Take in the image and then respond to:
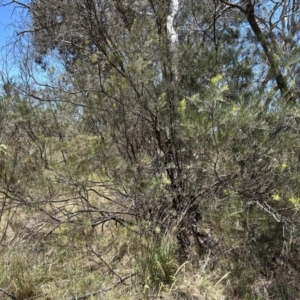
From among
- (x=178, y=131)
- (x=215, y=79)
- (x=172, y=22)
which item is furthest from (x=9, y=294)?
(x=172, y=22)

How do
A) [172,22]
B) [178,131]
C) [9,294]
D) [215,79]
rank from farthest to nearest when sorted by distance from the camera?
[172,22]
[178,131]
[9,294]
[215,79]

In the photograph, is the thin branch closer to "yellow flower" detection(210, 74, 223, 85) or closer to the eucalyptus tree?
the eucalyptus tree

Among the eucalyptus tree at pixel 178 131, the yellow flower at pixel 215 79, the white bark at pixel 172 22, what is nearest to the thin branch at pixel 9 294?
the eucalyptus tree at pixel 178 131

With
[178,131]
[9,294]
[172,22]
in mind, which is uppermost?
[172,22]

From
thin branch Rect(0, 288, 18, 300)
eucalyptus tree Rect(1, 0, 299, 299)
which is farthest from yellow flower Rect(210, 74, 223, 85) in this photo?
thin branch Rect(0, 288, 18, 300)

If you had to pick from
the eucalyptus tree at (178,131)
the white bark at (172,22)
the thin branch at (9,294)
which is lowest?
the thin branch at (9,294)

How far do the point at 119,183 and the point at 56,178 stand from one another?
593 millimetres

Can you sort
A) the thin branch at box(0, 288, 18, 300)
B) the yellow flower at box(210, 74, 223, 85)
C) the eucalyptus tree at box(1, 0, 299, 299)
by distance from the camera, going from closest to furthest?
the yellow flower at box(210, 74, 223, 85)
the thin branch at box(0, 288, 18, 300)
the eucalyptus tree at box(1, 0, 299, 299)

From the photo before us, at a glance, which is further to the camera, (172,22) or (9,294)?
(172,22)

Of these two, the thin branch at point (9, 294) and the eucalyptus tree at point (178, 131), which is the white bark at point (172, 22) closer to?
the eucalyptus tree at point (178, 131)

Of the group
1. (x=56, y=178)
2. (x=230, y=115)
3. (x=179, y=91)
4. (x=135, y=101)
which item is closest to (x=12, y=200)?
(x=56, y=178)

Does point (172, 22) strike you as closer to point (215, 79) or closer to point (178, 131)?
point (178, 131)

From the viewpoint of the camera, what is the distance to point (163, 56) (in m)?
3.16

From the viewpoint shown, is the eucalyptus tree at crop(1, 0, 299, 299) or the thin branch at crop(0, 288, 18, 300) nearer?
the thin branch at crop(0, 288, 18, 300)
